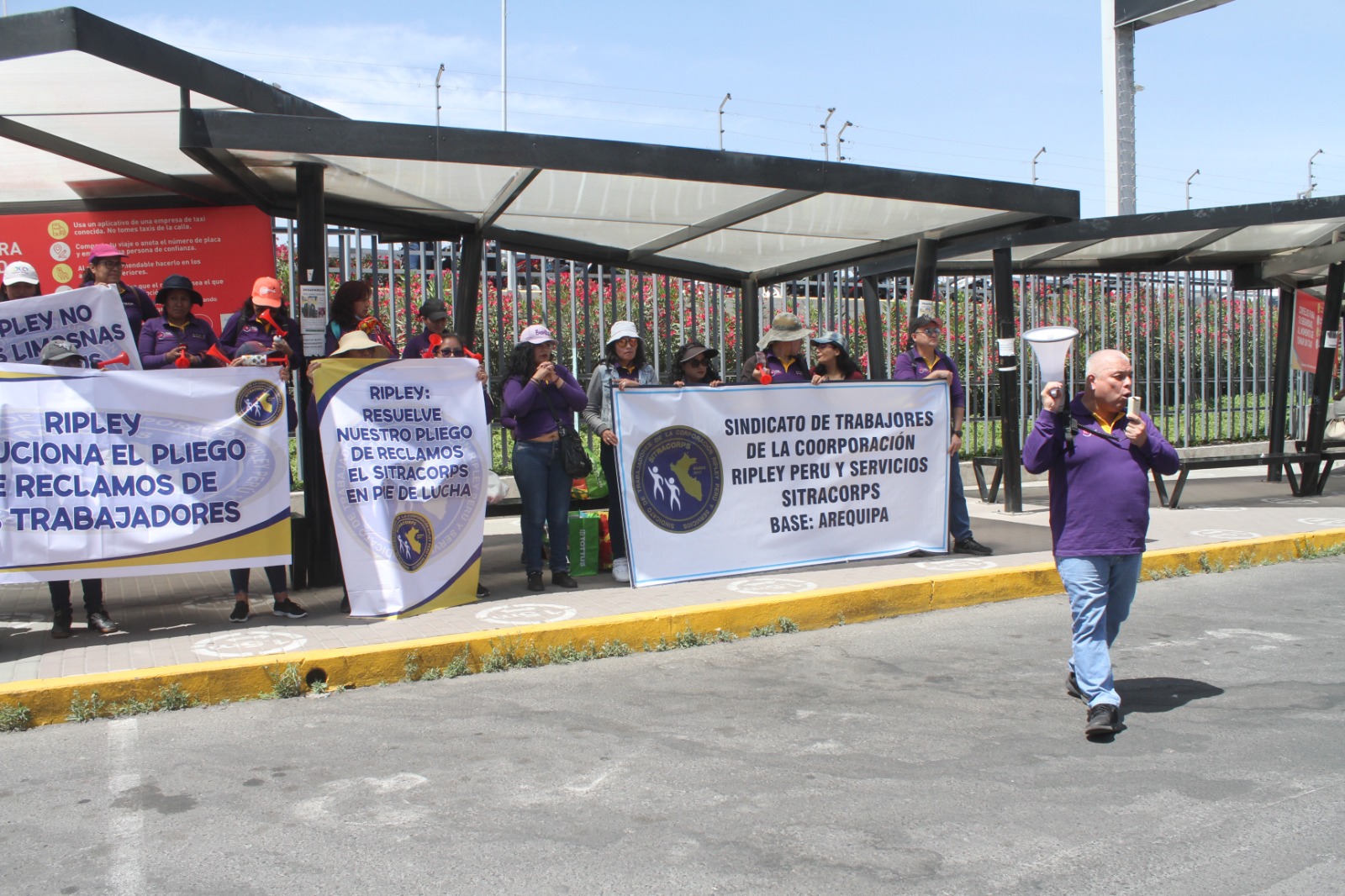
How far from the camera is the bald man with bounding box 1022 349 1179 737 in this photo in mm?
4633

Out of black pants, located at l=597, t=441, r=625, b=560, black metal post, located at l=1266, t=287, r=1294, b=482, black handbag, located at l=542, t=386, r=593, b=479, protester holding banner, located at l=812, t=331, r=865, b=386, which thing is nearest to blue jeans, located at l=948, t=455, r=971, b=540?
protester holding banner, located at l=812, t=331, r=865, b=386

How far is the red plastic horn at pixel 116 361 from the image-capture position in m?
6.32

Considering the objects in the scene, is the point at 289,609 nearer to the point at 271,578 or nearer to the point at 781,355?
the point at 271,578

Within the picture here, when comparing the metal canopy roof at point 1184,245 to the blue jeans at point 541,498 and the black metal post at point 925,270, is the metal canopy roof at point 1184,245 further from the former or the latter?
the blue jeans at point 541,498

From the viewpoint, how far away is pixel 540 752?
14.5 feet

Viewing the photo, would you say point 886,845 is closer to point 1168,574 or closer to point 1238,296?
point 1168,574

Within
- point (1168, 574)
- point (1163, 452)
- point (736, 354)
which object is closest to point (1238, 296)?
point (736, 354)

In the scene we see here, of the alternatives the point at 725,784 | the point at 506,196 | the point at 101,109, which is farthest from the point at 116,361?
the point at 725,784

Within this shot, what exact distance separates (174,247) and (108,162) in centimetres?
89

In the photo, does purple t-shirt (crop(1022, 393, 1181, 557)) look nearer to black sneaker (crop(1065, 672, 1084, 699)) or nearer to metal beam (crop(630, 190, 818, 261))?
black sneaker (crop(1065, 672, 1084, 699))

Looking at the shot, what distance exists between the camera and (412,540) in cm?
668

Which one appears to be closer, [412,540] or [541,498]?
[412,540]

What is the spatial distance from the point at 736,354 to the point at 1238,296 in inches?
365

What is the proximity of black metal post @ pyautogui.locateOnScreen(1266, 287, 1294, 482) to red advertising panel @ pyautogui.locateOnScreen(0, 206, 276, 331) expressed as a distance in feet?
38.3
